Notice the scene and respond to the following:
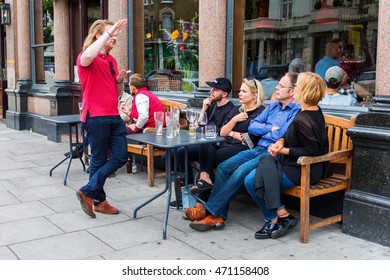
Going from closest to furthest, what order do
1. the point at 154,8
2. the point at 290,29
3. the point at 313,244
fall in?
1. the point at 313,244
2. the point at 290,29
3. the point at 154,8

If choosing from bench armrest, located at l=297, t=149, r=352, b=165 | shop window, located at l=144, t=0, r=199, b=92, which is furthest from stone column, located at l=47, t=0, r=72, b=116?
bench armrest, located at l=297, t=149, r=352, b=165

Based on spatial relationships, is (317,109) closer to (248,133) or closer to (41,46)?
(248,133)

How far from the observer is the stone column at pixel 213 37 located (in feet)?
20.0

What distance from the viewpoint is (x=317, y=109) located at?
4242mm

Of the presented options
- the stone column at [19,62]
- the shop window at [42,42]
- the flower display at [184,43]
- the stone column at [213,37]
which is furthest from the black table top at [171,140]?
the stone column at [19,62]

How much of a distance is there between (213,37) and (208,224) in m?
2.63

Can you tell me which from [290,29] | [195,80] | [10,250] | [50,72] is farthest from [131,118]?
[50,72]

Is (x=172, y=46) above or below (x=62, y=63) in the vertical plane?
above

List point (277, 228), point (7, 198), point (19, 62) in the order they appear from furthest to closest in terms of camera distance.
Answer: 1. point (19, 62)
2. point (7, 198)
3. point (277, 228)

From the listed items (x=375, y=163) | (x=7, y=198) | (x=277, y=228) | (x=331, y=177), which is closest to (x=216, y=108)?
(x=331, y=177)

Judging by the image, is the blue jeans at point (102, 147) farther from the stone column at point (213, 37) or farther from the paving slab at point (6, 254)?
A: the stone column at point (213, 37)

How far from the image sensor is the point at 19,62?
11.2m

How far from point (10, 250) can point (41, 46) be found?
7648 mm

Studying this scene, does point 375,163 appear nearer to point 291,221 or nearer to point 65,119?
point 291,221
